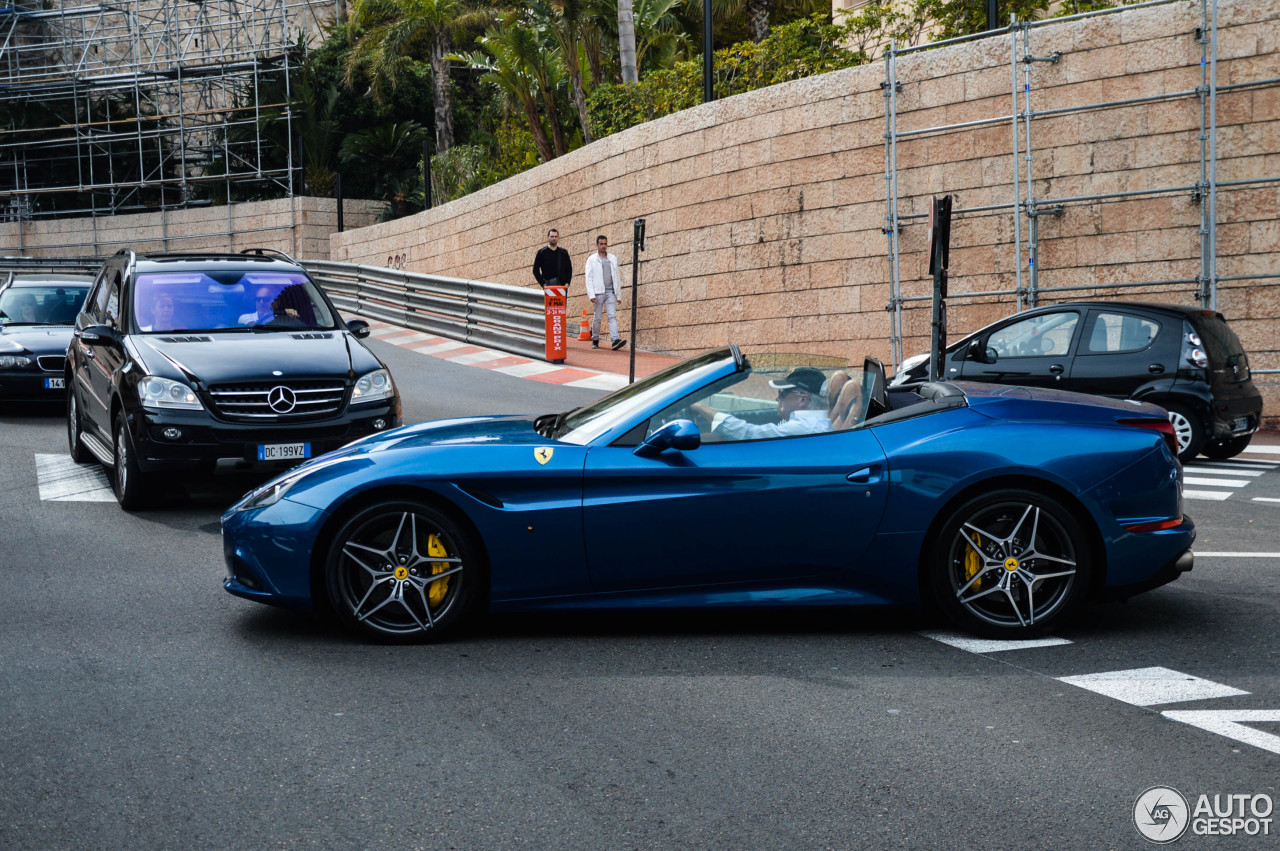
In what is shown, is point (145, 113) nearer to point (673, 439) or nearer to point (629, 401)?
point (629, 401)

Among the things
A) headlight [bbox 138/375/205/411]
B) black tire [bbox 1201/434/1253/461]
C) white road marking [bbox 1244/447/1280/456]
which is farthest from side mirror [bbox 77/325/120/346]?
white road marking [bbox 1244/447/1280/456]

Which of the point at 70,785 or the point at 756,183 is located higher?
the point at 756,183

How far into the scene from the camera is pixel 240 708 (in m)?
4.69


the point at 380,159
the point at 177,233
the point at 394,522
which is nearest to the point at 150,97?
the point at 177,233

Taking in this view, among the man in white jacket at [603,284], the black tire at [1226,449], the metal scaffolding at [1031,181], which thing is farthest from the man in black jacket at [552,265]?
the black tire at [1226,449]

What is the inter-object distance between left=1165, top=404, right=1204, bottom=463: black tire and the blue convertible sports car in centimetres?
665

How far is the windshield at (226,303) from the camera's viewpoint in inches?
386

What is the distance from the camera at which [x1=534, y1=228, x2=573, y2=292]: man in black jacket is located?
848 inches

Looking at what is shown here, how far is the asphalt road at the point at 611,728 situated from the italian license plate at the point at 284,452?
6.72 feet

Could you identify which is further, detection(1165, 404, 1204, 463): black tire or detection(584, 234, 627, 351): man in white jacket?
detection(584, 234, 627, 351): man in white jacket

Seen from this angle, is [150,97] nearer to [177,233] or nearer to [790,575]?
[177,233]

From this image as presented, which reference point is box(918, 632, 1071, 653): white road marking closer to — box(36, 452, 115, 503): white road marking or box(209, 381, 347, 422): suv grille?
box(209, 381, 347, 422): suv grille

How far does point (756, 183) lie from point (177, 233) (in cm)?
3035

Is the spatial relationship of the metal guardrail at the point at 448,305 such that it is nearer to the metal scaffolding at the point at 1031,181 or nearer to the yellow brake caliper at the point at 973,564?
the metal scaffolding at the point at 1031,181
